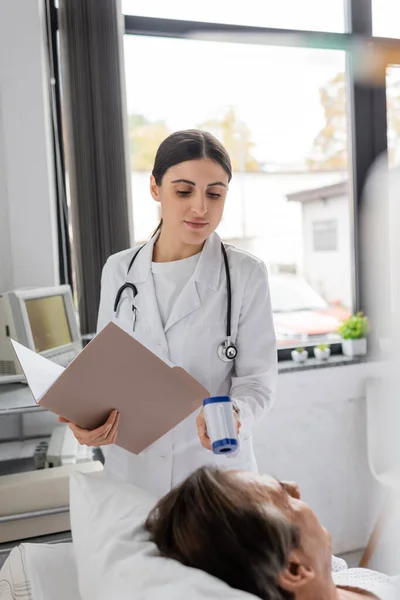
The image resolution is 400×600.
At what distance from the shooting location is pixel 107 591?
0.93 m

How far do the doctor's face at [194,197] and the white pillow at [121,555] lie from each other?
0.61m

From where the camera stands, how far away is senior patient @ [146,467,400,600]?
897 millimetres

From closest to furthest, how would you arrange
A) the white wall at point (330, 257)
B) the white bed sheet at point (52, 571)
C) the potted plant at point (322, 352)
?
the white bed sheet at point (52, 571) → the potted plant at point (322, 352) → the white wall at point (330, 257)

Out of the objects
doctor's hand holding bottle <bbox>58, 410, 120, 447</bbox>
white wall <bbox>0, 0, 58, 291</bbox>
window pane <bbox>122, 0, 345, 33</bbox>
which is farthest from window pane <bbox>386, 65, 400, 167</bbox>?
doctor's hand holding bottle <bbox>58, 410, 120, 447</bbox>

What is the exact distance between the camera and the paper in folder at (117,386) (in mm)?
1131

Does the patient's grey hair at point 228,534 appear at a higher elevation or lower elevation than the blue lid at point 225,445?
lower

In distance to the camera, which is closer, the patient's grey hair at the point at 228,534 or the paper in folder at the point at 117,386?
the patient's grey hair at the point at 228,534

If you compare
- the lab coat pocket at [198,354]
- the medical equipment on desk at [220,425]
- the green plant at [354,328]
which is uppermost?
the lab coat pocket at [198,354]

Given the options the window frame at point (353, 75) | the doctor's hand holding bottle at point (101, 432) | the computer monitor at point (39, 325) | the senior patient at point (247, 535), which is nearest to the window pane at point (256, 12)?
the window frame at point (353, 75)

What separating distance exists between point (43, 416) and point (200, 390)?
3.82 ft

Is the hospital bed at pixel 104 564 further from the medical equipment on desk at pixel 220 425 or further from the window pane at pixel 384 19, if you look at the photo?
the window pane at pixel 384 19

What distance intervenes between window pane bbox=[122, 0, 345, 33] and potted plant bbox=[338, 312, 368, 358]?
135 centimetres

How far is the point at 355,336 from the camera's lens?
277cm

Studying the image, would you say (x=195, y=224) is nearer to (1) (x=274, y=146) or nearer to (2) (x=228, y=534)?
(2) (x=228, y=534)
